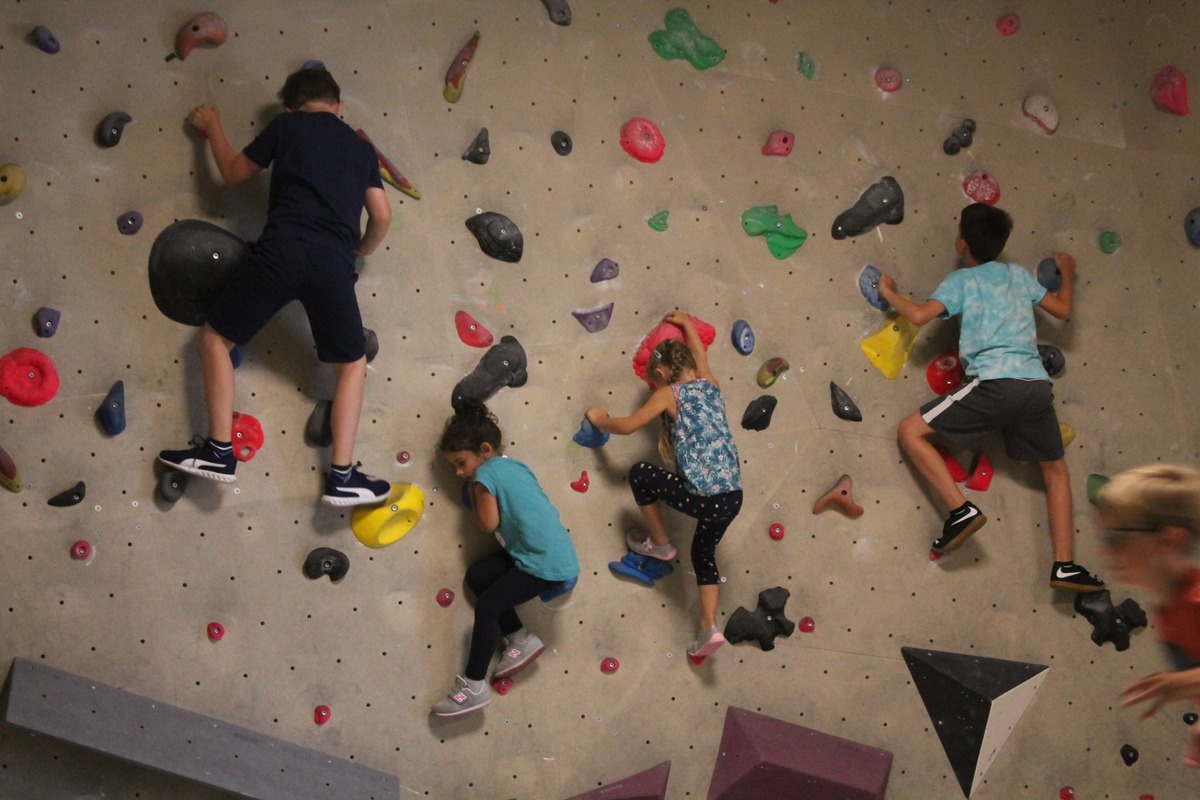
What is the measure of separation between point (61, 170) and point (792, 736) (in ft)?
8.51

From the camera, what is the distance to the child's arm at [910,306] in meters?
3.39

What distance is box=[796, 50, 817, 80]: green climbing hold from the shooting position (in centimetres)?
348

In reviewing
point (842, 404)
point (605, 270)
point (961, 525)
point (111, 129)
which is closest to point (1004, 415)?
point (961, 525)

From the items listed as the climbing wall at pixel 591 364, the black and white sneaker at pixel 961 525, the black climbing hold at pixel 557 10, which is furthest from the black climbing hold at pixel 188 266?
the black and white sneaker at pixel 961 525

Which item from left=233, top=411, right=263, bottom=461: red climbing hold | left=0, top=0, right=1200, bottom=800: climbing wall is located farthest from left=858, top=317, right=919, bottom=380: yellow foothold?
left=233, top=411, right=263, bottom=461: red climbing hold

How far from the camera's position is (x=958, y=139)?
3.61 m

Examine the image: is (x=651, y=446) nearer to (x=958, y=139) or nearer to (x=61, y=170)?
(x=958, y=139)

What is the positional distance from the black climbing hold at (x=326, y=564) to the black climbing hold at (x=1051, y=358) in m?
2.31

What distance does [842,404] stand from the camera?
347cm

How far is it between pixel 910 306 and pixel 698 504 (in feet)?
3.15

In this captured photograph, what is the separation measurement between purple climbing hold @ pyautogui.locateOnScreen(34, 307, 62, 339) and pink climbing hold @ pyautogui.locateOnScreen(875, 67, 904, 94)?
2.53m

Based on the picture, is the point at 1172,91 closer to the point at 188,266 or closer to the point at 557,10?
the point at 557,10

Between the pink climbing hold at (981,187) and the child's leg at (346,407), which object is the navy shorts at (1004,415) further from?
the child's leg at (346,407)

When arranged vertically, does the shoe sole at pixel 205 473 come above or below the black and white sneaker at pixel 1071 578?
below
